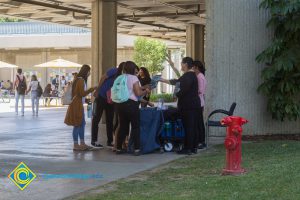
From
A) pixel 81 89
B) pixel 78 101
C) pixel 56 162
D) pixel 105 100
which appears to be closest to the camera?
pixel 56 162

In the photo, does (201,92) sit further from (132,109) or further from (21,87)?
(21,87)

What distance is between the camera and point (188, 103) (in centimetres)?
1112

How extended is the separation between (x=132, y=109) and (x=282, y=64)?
11.2 feet

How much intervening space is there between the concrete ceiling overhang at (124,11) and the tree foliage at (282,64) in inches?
353

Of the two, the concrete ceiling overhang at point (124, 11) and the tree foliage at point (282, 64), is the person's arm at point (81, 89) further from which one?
the concrete ceiling overhang at point (124, 11)

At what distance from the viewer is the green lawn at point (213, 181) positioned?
711cm

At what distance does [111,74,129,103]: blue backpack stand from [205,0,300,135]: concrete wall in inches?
126

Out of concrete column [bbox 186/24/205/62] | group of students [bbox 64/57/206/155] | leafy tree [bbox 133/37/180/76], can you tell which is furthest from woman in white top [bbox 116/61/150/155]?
leafy tree [bbox 133/37/180/76]

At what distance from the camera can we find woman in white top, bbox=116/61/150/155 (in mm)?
10953

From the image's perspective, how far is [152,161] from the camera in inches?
408

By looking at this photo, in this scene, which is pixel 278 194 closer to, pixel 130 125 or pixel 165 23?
pixel 130 125

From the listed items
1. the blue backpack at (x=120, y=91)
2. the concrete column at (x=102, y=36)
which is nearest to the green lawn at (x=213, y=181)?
the blue backpack at (x=120, y=91)

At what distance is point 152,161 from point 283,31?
4520 mm

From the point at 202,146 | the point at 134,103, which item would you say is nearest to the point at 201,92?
the point at 202,146
